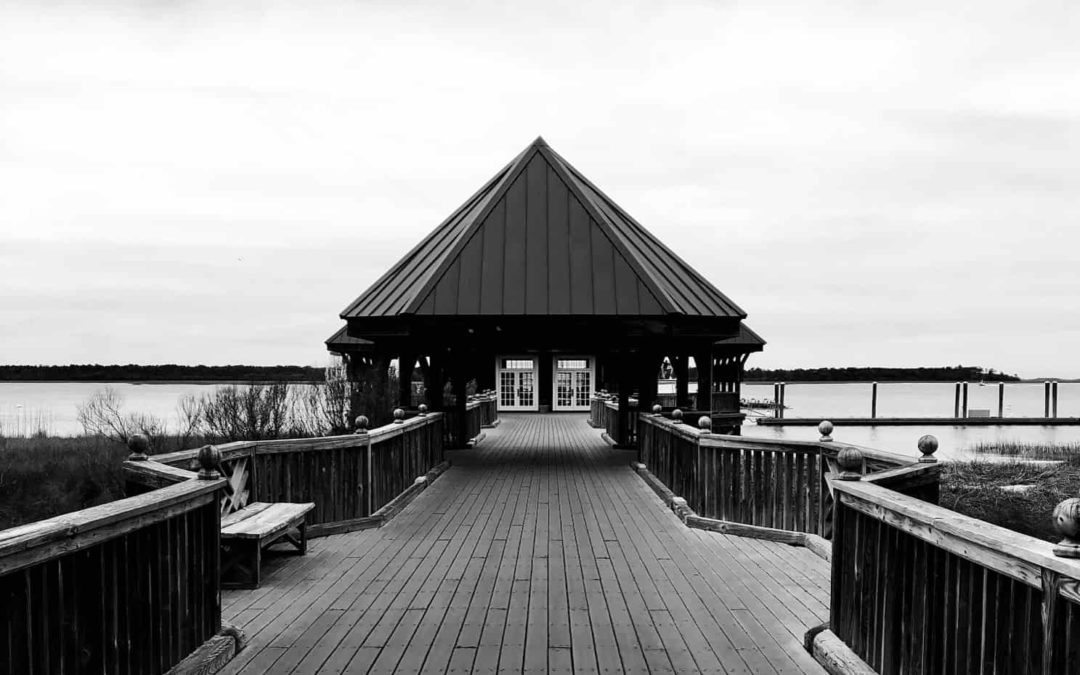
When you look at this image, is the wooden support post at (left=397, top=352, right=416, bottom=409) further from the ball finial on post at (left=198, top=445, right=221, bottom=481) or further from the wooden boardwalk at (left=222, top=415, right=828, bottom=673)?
the ball finial on post at (left=198, top=445, right=221, bottom=481)

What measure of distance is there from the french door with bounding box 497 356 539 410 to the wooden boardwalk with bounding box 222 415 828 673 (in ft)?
80.1

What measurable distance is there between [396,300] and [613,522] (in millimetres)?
6385

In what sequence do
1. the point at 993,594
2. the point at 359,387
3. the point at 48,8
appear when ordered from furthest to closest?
the point at 359,387 < the point at 48,8 < the point at 993,594

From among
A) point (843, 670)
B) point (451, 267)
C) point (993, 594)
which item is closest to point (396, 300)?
point (451, 267)

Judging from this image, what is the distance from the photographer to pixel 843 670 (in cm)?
372

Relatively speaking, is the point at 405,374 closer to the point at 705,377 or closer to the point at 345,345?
the point at 705,377

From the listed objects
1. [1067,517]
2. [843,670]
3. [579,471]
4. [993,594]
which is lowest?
[579,471]

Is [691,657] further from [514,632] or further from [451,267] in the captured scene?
[451,267]

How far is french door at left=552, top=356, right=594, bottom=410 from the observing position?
32688 mm

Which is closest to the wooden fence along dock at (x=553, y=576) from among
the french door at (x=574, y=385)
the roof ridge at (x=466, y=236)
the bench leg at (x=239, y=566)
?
the bench leg at (x=239, y=566)

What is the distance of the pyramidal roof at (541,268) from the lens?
39.7 ft

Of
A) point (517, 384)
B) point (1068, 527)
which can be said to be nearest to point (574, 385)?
point (517, 384)

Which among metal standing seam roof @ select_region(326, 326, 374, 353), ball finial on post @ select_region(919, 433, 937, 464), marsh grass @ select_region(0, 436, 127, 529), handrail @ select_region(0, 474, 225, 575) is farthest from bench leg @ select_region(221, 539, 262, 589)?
metal standing seam roof @ select_region(326, 326, 374, 353)

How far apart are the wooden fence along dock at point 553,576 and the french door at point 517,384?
939 inches
